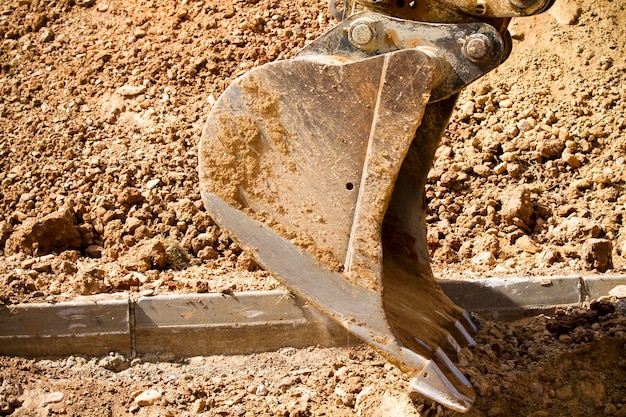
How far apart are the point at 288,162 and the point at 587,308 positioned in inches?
74.6

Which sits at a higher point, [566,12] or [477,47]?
[477,47]

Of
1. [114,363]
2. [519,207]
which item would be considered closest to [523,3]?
[519,207]

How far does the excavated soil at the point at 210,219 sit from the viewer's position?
145 inches

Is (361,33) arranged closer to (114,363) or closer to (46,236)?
(114,363)

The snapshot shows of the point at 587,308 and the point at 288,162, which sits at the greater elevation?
the point at 288,162

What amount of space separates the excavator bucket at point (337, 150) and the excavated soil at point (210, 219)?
2.37ft

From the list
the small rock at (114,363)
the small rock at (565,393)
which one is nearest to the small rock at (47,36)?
the small rock at (114,363)

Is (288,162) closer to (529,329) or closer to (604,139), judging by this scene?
(529,329)

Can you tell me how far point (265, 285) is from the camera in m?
4.39

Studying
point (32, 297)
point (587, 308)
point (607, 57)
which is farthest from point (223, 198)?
point (607, 57)

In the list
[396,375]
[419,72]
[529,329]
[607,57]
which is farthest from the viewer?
[607,57]

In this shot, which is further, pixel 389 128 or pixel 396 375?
pixel 396 375

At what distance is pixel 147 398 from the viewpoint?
12.2 feet

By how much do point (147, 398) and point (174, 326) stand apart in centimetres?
44
